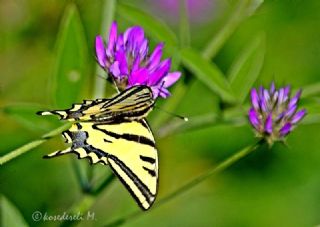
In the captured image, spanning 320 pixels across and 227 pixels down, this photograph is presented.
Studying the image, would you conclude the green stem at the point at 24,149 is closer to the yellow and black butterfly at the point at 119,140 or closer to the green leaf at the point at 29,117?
the yellow and black butterfly at the point at 119,140

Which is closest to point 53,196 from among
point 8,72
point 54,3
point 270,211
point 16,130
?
point 16,130

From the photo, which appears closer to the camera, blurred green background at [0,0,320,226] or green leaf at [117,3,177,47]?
green leaf at [117,3,177,47]

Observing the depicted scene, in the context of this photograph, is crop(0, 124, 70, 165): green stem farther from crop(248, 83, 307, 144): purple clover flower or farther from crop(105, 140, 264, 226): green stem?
crop(248, 83, 307, 144): purple clover flower

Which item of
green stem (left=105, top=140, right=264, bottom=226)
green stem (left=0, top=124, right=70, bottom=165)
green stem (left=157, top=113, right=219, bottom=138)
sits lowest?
green stem (left=105, top=140, right=264, bottom=226)

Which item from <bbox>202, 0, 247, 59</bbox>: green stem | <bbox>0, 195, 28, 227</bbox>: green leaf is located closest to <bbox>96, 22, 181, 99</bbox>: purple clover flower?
<bbox>202, 0, 247, 59</bbox>: green stem

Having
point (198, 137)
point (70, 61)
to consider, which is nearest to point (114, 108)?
point (70, 61)

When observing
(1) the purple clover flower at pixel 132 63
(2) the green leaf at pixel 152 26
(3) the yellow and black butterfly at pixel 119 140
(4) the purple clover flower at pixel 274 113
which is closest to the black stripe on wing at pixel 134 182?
(3) the yellow and black butterfly at pixel 119 140

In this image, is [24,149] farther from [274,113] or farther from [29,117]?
[274,113]
